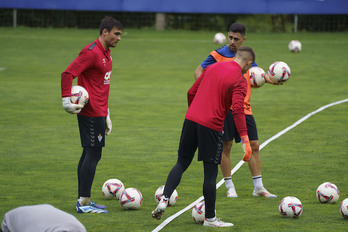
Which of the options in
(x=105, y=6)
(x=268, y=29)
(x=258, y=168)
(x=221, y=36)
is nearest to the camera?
(x=258, y=168)

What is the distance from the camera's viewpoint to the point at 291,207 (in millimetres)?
9320

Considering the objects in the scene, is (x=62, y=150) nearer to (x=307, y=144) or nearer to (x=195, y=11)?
(x=307, y=144)

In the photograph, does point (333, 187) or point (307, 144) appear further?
point (307, 144)

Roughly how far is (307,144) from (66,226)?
1106 cm

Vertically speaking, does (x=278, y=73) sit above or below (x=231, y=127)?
above

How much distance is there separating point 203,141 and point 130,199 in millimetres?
1679

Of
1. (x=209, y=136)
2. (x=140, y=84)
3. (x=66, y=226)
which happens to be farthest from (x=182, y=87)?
(x=66, y=226)

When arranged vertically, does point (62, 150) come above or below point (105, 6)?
below

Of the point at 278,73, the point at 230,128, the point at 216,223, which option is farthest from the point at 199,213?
the point at 278,73

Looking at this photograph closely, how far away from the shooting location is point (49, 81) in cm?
2553

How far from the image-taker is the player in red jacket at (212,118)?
337 inches

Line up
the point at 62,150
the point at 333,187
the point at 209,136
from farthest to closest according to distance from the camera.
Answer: the point at 62,150, the point at 333,187, the point at 209,136

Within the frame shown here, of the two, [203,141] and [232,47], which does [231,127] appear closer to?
[232,47]

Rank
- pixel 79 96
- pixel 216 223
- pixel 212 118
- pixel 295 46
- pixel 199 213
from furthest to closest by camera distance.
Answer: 1. pixel 295 46
2. pixel 79 96
3. pixel 199 213
4. pixel 216 223
5. pixel 212 118
